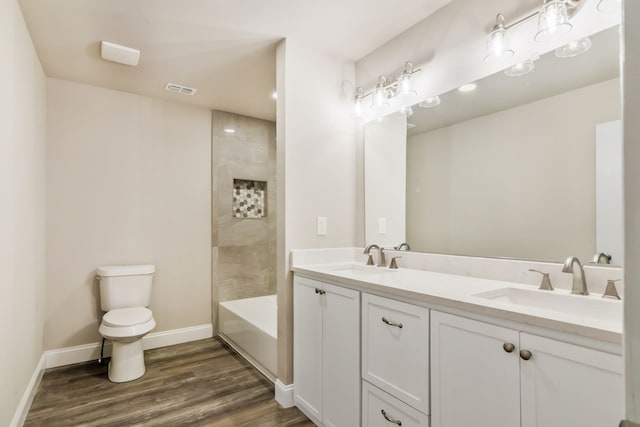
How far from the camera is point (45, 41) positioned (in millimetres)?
2236

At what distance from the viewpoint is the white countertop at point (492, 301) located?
95 centimetres

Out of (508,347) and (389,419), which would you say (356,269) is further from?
(508,347)

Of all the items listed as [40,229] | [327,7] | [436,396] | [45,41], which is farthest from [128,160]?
[436,396]

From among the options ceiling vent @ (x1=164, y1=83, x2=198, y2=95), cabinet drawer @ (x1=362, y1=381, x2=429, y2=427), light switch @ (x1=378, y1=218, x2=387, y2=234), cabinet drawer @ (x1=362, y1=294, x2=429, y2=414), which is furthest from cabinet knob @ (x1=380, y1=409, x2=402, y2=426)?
ceiling vent @ (x1=164, y1=83, x2=198, y2=95)

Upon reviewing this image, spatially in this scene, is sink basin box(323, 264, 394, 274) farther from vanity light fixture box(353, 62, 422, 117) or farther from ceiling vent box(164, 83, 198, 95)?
ceiling vent box(164, 83, 198, 95)

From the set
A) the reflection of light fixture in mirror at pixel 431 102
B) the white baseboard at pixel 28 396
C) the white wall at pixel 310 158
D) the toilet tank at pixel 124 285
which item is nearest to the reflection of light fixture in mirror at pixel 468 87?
the reflection of light fixture in mirror at pixel 431 102

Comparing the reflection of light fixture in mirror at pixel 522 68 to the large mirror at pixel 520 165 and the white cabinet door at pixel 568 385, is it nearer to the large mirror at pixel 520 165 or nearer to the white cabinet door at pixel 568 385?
the large mirror at pixel 520 165

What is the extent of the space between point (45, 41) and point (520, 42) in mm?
2897

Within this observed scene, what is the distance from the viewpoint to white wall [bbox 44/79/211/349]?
2.83 metres

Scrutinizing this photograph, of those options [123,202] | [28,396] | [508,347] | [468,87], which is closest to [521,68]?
[468,87]

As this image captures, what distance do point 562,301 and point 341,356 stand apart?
106 cm

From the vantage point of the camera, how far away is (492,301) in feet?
3.88

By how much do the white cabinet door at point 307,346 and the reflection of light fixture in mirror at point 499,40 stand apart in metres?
1.54

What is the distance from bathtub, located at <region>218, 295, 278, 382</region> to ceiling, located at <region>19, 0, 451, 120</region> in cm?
210
